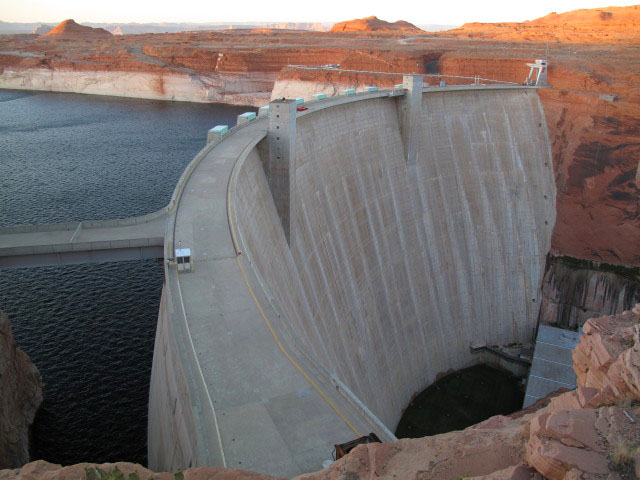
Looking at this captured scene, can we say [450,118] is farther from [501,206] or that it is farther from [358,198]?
[358,198]

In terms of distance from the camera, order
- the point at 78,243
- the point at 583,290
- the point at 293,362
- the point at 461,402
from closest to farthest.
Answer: the point at 293,362 < the point at 78,243 < the point at 461,402 < the point at 583,290

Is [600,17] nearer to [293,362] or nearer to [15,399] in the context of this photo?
[293,362]

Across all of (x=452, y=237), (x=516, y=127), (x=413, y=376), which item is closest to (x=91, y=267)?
(x=413, y=376)

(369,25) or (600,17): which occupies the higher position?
(369,25)

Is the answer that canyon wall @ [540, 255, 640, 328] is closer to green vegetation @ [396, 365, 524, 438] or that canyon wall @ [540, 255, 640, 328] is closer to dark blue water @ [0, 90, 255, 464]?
green vegetation @ [396, 365, 524, 438]

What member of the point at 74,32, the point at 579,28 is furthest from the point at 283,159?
the point at 74,32

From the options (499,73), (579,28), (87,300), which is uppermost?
(579,28)

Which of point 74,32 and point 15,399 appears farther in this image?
point 74,32
